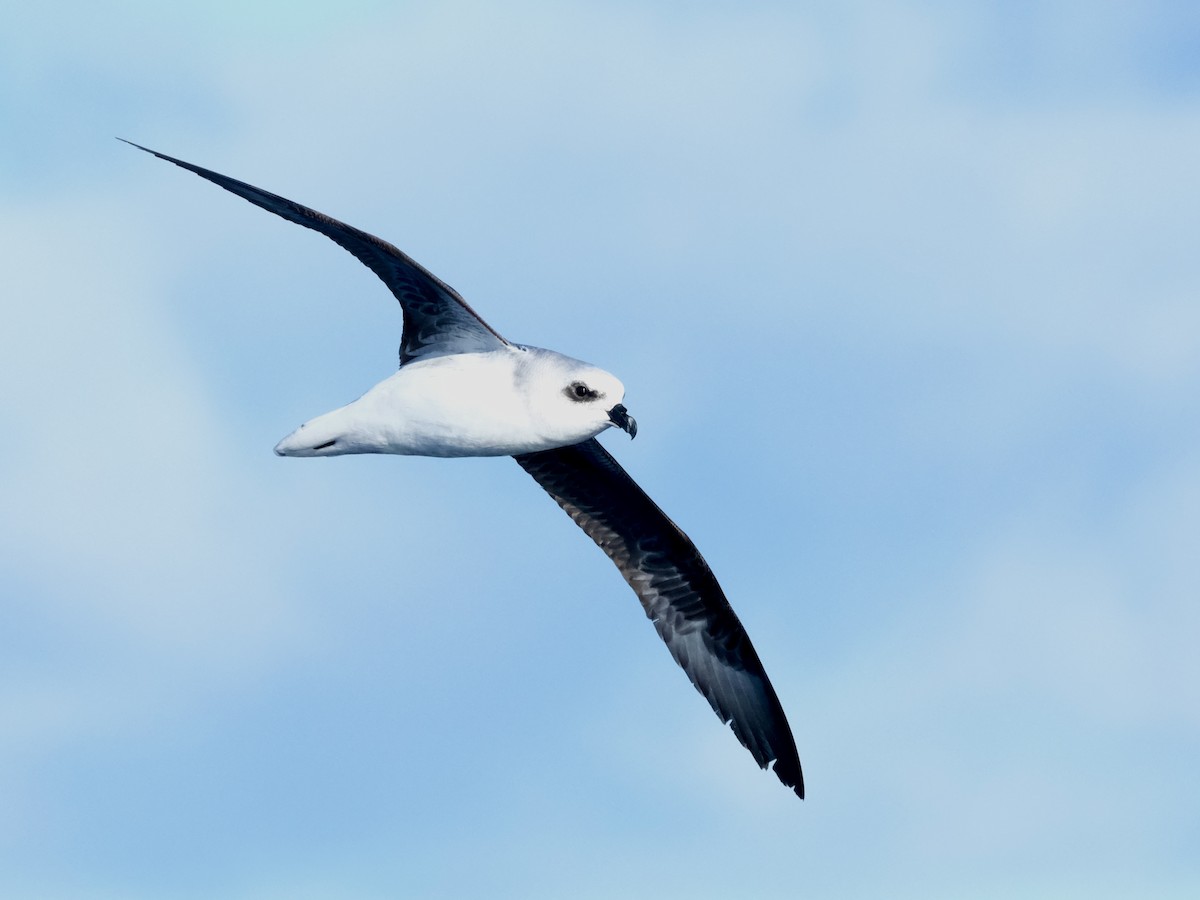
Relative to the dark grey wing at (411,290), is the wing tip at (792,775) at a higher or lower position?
lower

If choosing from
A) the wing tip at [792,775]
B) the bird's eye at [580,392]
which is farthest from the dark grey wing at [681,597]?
the bird's eye at [580,392]

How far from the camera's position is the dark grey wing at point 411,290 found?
47.0 ft

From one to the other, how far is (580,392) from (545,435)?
1.88ft

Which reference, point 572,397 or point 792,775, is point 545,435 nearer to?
point 572,397

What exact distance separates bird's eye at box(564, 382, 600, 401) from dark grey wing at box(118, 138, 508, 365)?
92 cm

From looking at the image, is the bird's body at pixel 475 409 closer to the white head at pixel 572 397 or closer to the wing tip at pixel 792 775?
the white head at pixel 572 397

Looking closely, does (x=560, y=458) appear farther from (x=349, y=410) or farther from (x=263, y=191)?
(x=263, y=191)

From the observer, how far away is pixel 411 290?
15531 millimetres

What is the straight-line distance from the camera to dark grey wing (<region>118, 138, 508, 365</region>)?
14312 millimetres

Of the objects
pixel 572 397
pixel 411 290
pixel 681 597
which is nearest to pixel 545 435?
pixel 572 397

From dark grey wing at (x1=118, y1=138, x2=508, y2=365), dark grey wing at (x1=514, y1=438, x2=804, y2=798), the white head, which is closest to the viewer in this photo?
dark grey wing at (x1=118, y1=138, x2=508, y2=365)

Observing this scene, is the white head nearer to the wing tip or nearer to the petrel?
the petrel

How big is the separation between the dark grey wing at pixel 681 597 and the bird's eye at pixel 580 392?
2.63 meters

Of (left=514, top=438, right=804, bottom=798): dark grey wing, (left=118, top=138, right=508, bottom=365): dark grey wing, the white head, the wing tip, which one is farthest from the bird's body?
the wing tip
